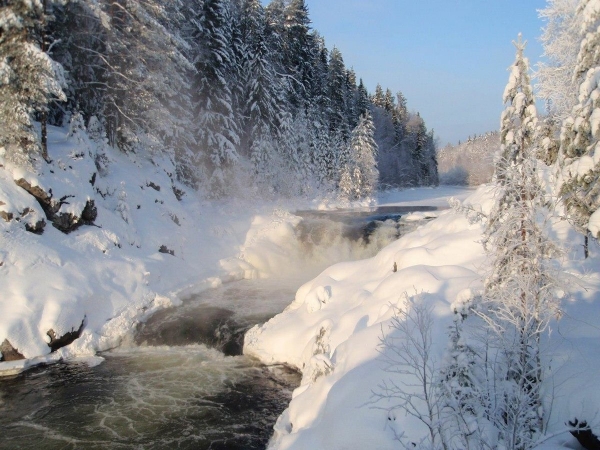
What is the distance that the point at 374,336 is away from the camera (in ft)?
24.5

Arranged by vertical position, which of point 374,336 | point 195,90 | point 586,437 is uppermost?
point 195,90

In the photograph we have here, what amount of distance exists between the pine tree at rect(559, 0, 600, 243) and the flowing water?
22.9 feet

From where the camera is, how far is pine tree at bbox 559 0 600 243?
6844 mm

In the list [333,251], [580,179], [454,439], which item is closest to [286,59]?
[333,251]

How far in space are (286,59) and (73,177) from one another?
100ft

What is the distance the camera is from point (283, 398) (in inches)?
339

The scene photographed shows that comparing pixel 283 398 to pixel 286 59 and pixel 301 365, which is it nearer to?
pixel 301 365

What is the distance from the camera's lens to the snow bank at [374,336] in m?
5.67

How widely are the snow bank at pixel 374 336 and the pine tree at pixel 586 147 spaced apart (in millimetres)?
1535

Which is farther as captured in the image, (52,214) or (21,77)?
(52,214)

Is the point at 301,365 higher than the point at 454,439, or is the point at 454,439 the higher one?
the point at 454,439

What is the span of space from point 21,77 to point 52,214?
437 centimetres

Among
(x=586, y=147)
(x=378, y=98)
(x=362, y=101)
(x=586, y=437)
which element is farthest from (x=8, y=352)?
(x=378, y=98)

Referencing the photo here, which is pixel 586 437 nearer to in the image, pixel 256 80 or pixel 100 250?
pixel 100 250
